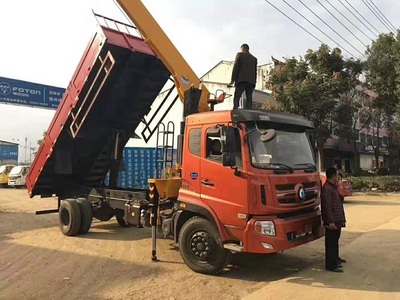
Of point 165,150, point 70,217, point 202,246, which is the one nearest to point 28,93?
point 70,217

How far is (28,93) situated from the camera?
2367cm

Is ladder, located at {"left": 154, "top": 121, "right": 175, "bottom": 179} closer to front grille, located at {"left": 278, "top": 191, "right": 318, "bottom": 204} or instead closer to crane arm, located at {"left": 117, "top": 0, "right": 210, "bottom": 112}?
crane arm, located at {"left": 117, "top": 0, "right": 210, "bottom": 112}

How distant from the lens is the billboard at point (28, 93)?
22781mm

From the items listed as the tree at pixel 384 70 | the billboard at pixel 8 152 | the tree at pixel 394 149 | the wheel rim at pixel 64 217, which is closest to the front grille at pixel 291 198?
the wheel rim at pixel 64 217

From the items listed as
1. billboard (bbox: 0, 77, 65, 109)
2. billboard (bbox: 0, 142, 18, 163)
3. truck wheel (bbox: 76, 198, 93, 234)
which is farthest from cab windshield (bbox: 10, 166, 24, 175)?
billboard (bbox: 0, 142, 18, 163)

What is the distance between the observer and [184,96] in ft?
24.3

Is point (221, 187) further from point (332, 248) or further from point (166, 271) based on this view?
point (332, 248)

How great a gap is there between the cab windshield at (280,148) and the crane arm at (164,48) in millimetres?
1831

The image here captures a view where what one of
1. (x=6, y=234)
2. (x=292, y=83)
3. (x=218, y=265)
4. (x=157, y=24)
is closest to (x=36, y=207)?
(x=6, y=234)

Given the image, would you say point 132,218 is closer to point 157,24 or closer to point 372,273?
point 157,24

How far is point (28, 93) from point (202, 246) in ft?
67.9

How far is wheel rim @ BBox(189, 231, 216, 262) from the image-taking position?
242 inches

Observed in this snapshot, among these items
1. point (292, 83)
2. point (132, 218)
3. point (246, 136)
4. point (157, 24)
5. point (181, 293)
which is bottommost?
point (181, 293)

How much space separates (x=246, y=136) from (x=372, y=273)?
2.85 metres
